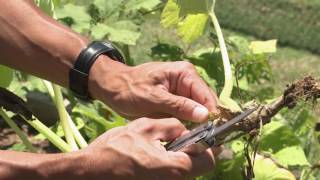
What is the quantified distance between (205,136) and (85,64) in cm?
53

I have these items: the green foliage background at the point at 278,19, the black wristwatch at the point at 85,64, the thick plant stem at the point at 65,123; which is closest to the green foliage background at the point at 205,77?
the thick plant stem at the point at 65,123

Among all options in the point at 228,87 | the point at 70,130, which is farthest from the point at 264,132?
the point at 70,130

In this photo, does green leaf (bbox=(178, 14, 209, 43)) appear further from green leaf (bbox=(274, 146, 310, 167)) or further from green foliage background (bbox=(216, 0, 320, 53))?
green foliage background (bbox=(216, 0, 320, 53))

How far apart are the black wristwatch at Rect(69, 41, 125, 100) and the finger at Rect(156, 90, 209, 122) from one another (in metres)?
0.27

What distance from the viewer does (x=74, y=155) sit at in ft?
5.29

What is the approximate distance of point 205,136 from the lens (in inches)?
63.1

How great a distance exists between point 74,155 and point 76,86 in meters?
0.46

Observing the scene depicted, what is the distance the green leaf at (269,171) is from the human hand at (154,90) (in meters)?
0.42

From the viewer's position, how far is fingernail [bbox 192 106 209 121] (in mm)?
1767

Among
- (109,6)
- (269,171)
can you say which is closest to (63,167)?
(269,171)

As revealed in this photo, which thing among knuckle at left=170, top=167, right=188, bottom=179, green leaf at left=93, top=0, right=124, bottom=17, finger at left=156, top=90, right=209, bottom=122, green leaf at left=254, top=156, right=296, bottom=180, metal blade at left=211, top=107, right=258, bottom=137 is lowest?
green leaf at left=254, top=156, right=296, bottom=180

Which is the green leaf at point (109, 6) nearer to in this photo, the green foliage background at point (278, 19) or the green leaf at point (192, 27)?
the green leaf at point (192, 27)

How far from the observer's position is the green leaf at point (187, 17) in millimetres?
2229

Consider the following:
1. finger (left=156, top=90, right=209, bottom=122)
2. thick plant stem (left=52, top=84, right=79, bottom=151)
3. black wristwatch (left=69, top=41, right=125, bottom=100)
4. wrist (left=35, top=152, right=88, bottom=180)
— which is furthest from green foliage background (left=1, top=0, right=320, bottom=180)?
wrist (left=35, top=152, right=88, bottom=180)
